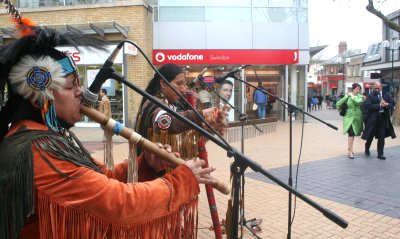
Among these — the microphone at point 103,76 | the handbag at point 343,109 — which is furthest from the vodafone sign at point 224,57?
the microphone at point 103,76

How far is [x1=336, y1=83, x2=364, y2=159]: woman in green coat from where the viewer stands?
27.7ft

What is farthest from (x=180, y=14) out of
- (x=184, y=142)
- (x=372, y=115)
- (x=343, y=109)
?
(x=184, y=142)

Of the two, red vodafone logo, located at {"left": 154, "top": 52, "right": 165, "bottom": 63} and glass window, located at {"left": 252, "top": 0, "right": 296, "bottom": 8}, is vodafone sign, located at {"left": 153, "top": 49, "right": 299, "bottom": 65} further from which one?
glass window, located at {"left": 252, "top": 0, "right": 296, "bottom": 8}

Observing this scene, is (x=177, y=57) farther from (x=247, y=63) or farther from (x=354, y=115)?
(x=354, y=115)

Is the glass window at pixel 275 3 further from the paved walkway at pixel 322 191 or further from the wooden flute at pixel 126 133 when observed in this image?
the wooden flute at pixel 126 133

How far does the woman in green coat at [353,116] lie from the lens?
27.7ft

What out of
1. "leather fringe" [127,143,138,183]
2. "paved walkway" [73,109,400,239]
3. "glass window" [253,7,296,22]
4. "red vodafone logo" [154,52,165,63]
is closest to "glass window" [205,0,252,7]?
"glass window" [253,7,296,22]

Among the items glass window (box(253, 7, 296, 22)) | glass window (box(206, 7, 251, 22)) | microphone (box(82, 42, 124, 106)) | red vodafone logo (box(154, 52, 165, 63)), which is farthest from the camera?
glass window (box(253, 7, 296, 22))

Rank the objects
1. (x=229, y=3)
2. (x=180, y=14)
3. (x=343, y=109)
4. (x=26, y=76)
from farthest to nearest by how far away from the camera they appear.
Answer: (x=229, y=3), (x=180, y=14), (x=343, y=109), (x=26, y=76)

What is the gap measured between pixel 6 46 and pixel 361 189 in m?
5.75

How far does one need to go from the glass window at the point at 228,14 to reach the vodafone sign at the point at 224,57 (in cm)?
140

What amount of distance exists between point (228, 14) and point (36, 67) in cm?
1463

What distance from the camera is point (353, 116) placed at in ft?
27.9

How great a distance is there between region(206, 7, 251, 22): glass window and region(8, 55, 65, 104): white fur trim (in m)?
14.2
